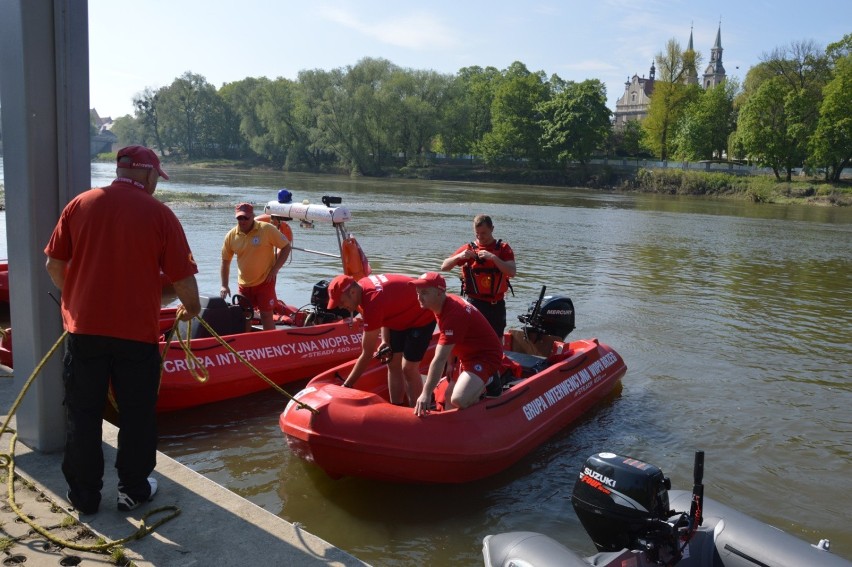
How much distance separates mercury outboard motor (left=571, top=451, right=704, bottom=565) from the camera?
132 inches

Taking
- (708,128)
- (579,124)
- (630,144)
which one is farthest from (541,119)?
(708,128)

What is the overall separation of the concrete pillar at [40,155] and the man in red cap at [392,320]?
1.80 meters

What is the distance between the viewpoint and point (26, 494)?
3.83 metres

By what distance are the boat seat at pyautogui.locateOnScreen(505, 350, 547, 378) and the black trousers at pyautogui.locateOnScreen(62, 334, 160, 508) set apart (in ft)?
14.0

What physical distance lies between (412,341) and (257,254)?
285 centimetres

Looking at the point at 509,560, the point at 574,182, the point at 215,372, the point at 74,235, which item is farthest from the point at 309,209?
the point at 574,182

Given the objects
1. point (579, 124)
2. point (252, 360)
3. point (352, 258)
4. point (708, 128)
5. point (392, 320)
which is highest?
point (579, 124)

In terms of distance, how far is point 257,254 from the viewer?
25.8 ft

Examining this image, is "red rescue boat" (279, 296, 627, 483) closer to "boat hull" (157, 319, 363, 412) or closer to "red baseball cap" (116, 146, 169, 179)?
"boat hull" (157, 319, 363, 412)

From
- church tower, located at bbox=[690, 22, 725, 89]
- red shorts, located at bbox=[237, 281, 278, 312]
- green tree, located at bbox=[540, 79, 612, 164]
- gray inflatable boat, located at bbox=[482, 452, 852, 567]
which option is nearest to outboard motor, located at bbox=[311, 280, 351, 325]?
red shorts, located at bbox=[237, 281, 278, 312]

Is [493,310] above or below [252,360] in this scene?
above

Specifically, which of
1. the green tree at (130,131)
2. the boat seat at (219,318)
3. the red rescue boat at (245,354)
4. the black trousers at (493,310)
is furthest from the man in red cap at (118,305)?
the green tree at (130,131)

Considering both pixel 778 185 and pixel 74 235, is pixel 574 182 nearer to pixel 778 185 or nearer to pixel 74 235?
pixel 778 185

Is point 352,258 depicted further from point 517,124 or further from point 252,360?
point 517,124
